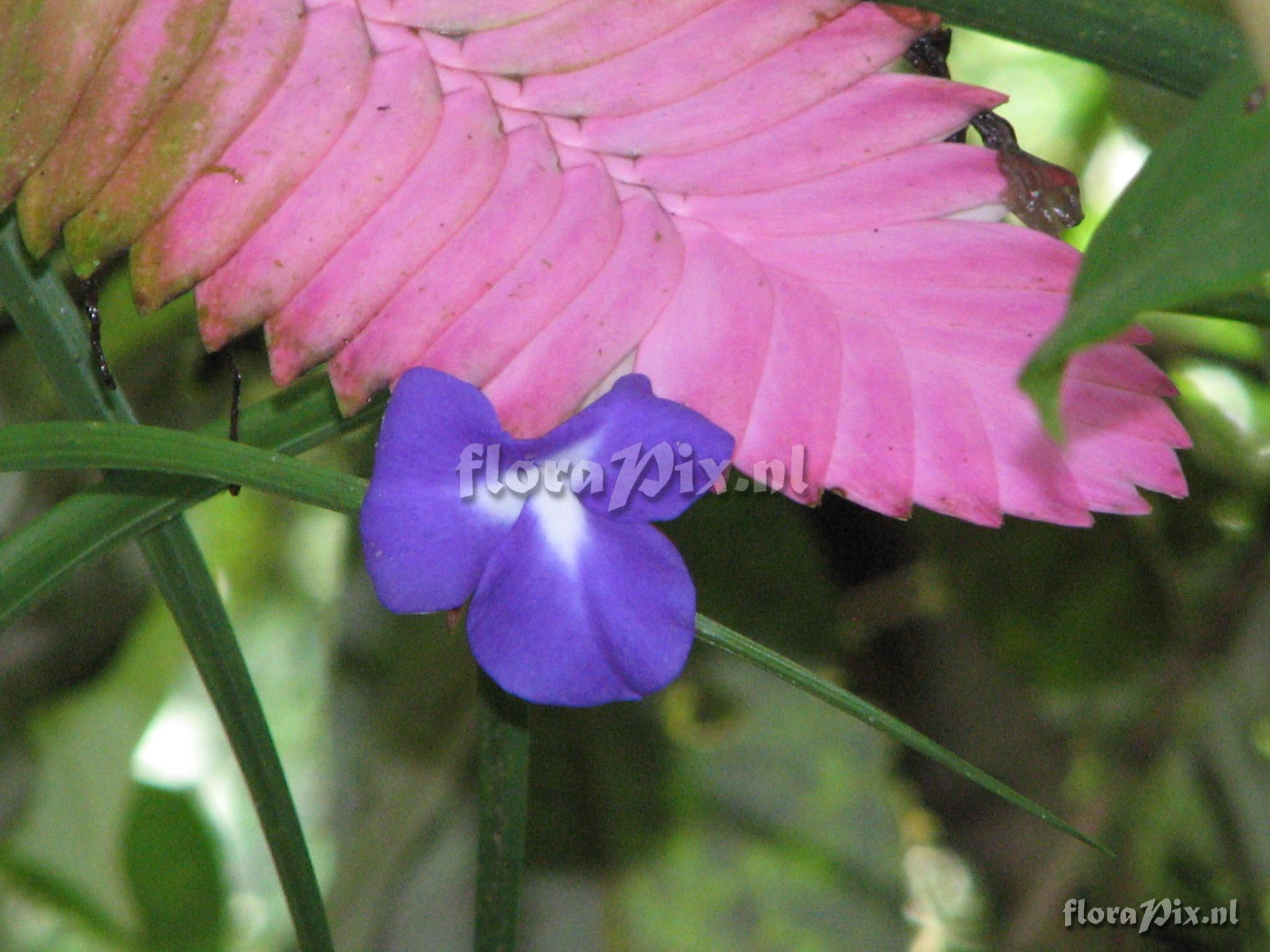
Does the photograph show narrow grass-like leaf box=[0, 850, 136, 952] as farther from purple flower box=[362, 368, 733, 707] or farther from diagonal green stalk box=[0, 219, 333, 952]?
purple flower box=[362, 368, 733, 707]

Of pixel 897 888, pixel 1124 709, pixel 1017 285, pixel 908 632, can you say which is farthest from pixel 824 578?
pixel 1017 285

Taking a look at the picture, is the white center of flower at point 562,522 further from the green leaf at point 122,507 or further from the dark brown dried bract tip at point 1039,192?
the dark brown dried bract tip at point 1039,192

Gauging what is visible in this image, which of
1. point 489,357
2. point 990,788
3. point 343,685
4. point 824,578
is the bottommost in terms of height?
point 343,685

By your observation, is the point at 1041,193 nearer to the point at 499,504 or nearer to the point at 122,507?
the point at 499,504

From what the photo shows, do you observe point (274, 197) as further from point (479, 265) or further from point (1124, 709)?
point (1124, 709)

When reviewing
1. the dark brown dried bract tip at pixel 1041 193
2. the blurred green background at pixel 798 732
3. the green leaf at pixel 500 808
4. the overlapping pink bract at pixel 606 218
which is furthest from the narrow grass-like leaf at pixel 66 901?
the dark brown dried bract tip at pixel 1041 193

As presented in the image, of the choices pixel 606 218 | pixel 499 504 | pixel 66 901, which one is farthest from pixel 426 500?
pixel 66 901
